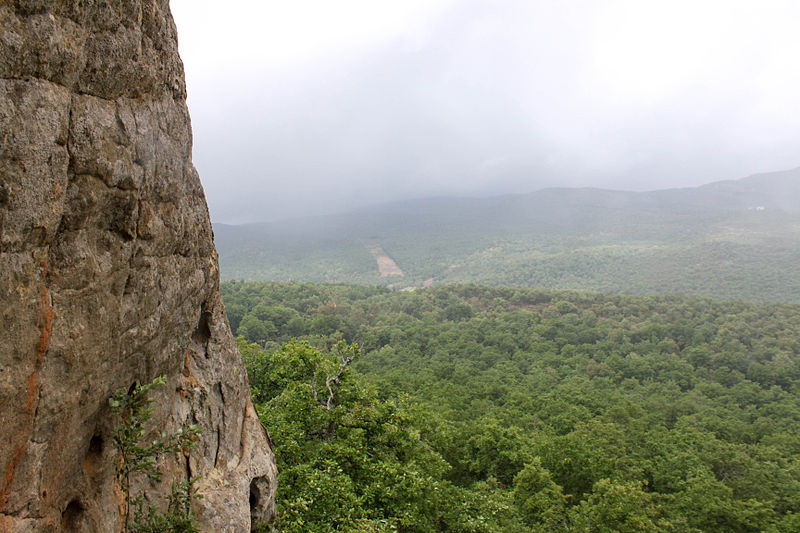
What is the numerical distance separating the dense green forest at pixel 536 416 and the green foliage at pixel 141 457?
4402 mm

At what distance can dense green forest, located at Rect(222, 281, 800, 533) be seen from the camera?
14539mm

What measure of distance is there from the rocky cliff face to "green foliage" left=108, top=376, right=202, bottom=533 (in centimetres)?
17

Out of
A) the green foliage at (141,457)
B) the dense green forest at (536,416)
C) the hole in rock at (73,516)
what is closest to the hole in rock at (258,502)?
the dense green forest at (536,416)

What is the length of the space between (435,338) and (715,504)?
59.0m

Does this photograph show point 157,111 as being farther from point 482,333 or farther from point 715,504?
point 482,333

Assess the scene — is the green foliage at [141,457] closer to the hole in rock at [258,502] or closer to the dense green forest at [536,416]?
the hole in rock at [258,502]

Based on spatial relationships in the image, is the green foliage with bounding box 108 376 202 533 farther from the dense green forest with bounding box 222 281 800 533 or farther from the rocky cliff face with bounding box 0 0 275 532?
the dense green forest with bounding box 222 281 800 533

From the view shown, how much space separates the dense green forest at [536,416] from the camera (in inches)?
572

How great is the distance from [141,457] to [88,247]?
2.89 m

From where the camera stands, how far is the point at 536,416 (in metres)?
37.5

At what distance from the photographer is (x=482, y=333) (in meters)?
84.0

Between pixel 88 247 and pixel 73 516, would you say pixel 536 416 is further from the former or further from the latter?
pixel 88 247

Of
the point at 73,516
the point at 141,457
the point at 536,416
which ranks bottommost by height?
the point at 536,416

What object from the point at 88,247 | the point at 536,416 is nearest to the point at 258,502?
the point at 88,247
